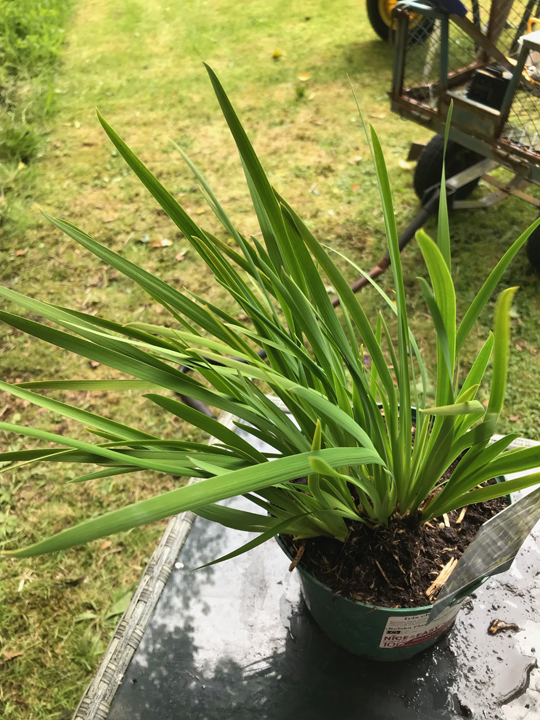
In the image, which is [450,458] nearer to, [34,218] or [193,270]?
[193,270]

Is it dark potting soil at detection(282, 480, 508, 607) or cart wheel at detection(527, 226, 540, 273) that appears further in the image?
cart wheel at detection(527, 226, 540, 273)

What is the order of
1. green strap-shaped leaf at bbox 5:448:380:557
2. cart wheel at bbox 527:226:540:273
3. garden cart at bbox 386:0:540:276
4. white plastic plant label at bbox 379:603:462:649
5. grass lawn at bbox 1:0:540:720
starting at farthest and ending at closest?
cart wheel at bbox 527:226:540:273, garden cart at bbox 386:0:540:276, grass lawn at bbox 1:0:540:720, white plastic plant label at bbox 379:603:462:649, green strap-shaped leaf at bbox 5:448:380:557

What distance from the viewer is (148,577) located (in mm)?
826

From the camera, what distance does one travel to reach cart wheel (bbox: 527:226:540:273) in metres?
1.60

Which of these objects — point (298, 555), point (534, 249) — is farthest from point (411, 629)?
point (534, 249)

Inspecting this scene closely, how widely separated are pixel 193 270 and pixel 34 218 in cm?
89

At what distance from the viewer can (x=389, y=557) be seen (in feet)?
1.93

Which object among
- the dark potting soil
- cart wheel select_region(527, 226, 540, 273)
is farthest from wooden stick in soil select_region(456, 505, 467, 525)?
cart wheel select_region(527, 226, 540, 273)

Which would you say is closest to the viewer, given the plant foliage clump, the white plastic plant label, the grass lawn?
Result: the plant foliage clump

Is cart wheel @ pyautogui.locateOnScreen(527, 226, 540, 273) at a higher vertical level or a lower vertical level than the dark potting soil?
lower

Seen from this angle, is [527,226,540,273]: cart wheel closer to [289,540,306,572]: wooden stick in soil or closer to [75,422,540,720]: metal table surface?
[75,422,540,720]: metal table surface

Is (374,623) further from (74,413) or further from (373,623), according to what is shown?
(74,413)

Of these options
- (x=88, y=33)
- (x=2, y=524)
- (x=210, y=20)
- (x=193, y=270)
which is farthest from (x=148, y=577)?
(x=88, y=33)

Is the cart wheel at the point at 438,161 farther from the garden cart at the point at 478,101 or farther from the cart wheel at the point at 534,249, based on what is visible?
the cart wheel at the point at 534,249
